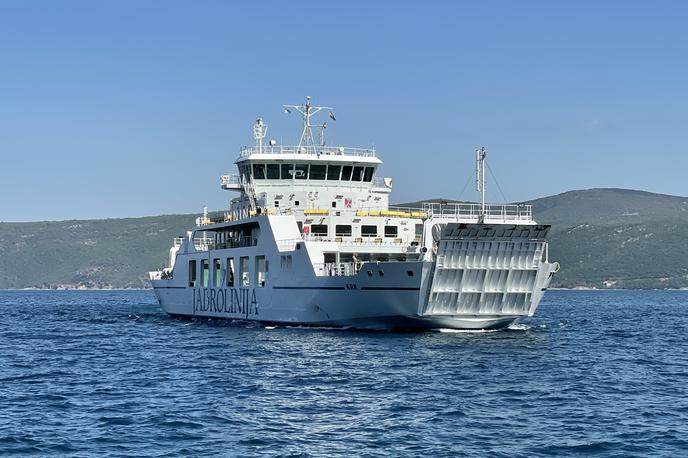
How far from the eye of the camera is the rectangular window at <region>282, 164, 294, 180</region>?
6294cm

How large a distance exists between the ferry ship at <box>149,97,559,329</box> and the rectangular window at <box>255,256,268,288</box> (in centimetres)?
6

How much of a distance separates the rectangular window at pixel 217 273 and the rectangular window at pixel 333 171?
970 centimetres

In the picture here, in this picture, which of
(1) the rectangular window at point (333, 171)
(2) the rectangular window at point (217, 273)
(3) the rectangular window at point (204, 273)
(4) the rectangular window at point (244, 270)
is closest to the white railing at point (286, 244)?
(4) the rectangular window at point (244, 270)

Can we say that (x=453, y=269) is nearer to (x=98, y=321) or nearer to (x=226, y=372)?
(x=226, y=372)

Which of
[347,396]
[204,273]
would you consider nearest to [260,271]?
[204,273]

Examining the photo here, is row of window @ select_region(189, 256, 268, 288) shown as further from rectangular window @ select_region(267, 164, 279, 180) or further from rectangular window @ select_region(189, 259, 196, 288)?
rectangular window @ select_region(267, 164, 279, 180)

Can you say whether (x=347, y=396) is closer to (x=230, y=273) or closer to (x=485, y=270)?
(x=485, y=270)

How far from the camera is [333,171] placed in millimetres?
63125

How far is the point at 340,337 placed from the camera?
49969mm

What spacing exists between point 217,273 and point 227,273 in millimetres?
2178

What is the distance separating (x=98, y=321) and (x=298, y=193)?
23.2 m

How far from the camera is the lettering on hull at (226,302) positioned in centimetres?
6194

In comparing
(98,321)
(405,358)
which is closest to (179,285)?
(98,321)

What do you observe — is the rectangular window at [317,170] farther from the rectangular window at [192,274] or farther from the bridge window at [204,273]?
the rectangular window at [192,274]
